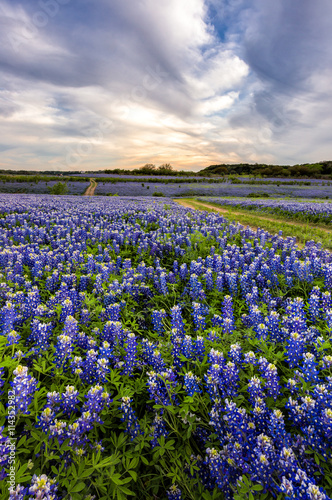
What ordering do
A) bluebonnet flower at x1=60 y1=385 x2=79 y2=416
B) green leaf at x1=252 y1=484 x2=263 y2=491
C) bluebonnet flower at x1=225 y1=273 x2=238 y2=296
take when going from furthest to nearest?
bluebonnet flower at x1=225 y1=273 x2=238 y2=296, bluebonnet flower at x1=60 y1=385 x2=79 y2=416, green leaf at x1=252 y1=484 x2=263 y2=491

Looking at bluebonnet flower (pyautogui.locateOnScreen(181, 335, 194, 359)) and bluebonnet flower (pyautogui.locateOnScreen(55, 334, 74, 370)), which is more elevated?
→ bluebonnet flower (pyautogui.locateOnScreen(55, 334, 74, 370))

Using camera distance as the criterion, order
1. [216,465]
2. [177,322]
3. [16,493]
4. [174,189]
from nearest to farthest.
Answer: [16,493]
[216,465]
[177,322]
[174,189]

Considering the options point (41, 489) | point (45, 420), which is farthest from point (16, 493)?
point (45, 420)

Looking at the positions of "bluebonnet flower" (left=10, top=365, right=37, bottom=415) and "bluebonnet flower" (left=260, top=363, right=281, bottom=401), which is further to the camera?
"bluebonnet flower" (left=260, top=363, right=281, bottom=401)

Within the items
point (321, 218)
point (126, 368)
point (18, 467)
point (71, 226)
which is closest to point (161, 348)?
point (126, 368)

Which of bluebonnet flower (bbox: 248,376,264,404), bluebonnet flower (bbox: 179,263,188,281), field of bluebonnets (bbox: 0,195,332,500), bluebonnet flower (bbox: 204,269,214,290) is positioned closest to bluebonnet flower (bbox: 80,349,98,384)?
field of bluebonnets (bbox: 0,195,332,500)

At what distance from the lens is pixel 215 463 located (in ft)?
6.15

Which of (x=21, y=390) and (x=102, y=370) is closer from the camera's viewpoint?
(x=21, y=390)

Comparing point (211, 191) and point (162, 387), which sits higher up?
point (211, 191)

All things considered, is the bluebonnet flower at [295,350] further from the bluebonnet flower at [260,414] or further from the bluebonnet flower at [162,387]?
the bluebonnet flower at [162,387]

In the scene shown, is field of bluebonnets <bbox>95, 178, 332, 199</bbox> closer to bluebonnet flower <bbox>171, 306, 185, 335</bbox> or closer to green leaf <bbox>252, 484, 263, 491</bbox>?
bluebonnet flower <bbox>171, 306, 185, 335</bbox>

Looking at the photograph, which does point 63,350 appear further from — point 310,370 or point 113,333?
point 310,370

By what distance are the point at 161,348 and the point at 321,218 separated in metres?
16.4

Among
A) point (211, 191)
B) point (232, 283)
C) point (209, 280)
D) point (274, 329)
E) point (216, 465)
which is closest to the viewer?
point (216, 465)
